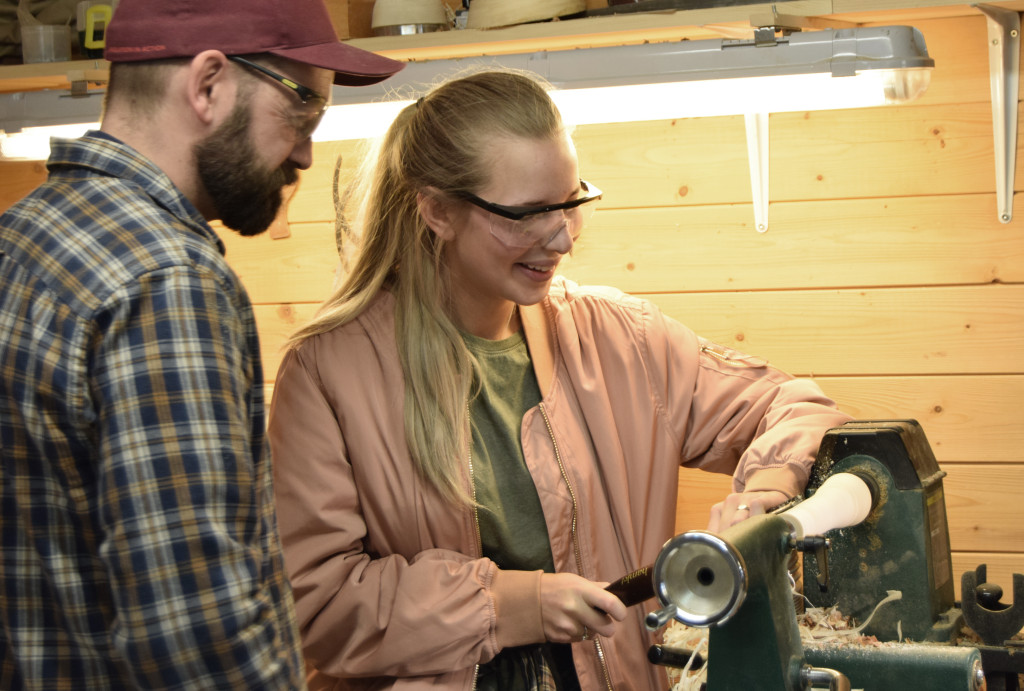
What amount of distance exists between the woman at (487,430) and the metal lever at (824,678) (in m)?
0.35

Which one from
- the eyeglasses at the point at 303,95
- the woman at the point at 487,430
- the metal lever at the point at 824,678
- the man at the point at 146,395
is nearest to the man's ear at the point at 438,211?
the woman at the point at 487,430

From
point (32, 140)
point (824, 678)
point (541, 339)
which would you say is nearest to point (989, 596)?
point (824, 678)

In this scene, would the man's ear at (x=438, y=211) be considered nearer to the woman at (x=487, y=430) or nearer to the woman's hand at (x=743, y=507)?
the woman at (x=487, y=430)

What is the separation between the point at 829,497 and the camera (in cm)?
131

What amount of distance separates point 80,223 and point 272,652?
0.46 metres

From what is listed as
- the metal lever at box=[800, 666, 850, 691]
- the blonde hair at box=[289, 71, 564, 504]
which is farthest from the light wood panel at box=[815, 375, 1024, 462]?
the metal lever at box=[800, 666, 850, 691]

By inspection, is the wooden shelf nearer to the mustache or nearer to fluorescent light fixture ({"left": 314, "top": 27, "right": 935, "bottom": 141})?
fluorescent light fixture ({"left": 314, "top": 27, "right": 935, "bottom": 141})

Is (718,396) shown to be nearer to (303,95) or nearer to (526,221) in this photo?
(526,221)

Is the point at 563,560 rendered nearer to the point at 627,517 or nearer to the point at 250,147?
the point at 627,517

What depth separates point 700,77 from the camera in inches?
64.6

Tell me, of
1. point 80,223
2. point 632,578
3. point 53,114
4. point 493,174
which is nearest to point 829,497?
point 632,578

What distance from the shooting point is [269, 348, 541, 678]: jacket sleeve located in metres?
1.52

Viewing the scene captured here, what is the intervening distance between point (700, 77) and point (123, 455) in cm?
109

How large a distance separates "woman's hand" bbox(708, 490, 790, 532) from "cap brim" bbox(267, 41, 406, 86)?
76 centimetres
